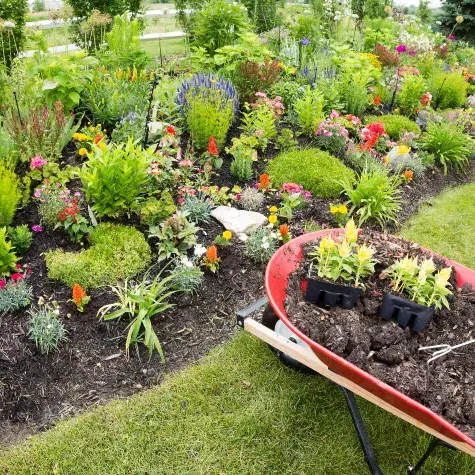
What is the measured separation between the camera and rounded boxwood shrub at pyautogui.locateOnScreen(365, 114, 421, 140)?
5.64 meters

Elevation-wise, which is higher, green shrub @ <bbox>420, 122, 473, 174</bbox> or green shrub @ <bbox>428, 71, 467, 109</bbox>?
green shrub @ <bbox>428, 71, 467, 109</bbox>

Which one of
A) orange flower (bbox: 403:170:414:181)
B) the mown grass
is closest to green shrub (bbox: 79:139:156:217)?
the mown grass

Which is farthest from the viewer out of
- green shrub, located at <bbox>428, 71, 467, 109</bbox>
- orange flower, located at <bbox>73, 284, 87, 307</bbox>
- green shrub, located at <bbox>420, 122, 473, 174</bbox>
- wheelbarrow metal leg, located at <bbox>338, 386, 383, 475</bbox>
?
green shrub, located at <bbox>428, 71, 467, 109</bbox>

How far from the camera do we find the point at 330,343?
230 centimetres

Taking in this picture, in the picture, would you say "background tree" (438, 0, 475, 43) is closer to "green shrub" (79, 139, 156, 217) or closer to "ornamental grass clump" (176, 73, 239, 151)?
"ornamental grass clump" (176, 73, 239, 151)

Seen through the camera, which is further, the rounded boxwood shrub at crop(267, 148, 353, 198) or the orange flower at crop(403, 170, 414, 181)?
the orange flower at crop(403, 170, 414, 181)

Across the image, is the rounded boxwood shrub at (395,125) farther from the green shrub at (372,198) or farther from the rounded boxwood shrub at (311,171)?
the green shrub at (372,198)

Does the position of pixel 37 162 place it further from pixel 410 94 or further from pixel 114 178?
pixel 410 94

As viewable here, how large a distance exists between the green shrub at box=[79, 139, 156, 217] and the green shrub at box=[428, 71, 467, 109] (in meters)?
4.97

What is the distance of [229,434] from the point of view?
2602 millimetres

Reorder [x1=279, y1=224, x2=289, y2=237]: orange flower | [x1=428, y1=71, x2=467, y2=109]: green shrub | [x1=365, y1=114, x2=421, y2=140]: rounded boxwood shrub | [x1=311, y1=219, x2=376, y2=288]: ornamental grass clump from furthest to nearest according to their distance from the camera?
1. [x1=428, y1=71, x2=467, y2=109]: green shrub
2. [x1=365, y1=114, x2=421, y2=140]: rounded boxwood shrub
3. [x1=279, y1=224, x2=289, y2=237]: orange flower
4. [x1=311, y1=219, x2=376, y2=288]: ornamental grass clump

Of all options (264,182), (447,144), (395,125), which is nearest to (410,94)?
(395,125)

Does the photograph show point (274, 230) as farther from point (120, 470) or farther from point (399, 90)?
point (399, 90)

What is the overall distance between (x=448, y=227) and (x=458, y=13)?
10.3 meters
